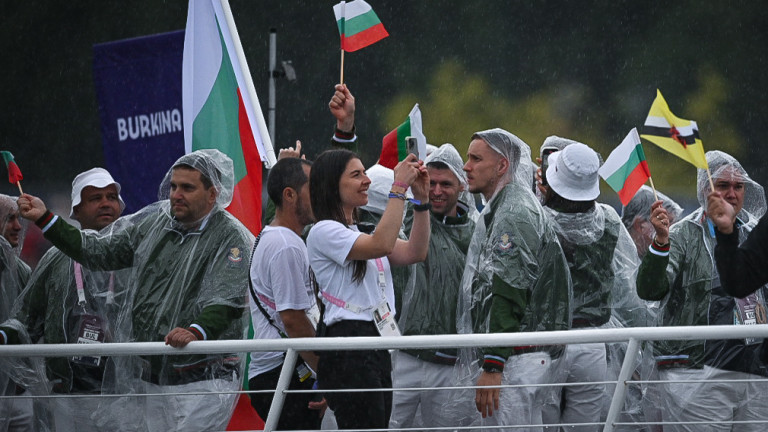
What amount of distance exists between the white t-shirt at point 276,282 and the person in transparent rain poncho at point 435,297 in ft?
2.68

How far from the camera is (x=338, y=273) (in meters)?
4.21

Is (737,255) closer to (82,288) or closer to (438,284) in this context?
(438,284)

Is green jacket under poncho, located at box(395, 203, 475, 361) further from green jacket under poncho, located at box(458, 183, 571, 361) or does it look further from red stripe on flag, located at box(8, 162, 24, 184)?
red stripe on flag, located at box(8, 162, 24, 184)

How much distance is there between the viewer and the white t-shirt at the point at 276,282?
446 centimetres

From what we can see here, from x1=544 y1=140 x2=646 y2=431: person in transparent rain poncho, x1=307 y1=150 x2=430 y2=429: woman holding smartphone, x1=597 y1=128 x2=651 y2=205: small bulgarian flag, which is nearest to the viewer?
x1=307 y1=150 x2=430 y2=429: woman holding smartphone

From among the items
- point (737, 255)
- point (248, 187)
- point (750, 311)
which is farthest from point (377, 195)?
point (737, 255)

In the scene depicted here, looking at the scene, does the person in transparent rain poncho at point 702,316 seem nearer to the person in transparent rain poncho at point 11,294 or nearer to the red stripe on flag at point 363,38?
the red stripe on flag at point 363,38

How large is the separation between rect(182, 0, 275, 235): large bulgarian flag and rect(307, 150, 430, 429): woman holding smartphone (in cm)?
162

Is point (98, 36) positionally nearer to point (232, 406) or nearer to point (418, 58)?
point (418, 58)

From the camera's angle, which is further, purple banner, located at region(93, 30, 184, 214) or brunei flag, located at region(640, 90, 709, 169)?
purple banner, located at region(93, 30, 184, 214)

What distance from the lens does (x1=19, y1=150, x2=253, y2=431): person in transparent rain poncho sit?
4.79 metres

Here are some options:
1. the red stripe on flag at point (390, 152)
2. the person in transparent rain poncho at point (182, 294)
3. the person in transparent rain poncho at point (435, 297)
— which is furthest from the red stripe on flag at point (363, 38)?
the person in transparent rain poncho at point (182, 294)

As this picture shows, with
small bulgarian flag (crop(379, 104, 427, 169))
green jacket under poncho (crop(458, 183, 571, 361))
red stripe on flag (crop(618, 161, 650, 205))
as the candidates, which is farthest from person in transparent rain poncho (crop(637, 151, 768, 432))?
small bulgarian flag (crop(379, 104, 427, 169))

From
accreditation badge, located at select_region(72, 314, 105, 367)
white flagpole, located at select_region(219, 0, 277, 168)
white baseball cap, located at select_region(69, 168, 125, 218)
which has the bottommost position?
accreditation badge, located at select_region(72, 314, 105, 367)
